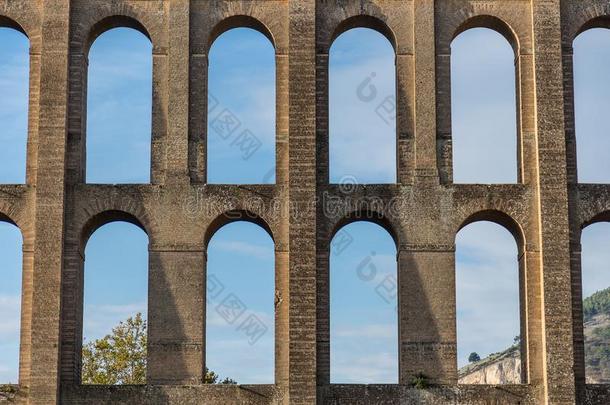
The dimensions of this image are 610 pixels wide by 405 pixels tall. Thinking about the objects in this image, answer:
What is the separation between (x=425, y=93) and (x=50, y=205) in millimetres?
10179

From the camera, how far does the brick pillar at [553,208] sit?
31.1 meters

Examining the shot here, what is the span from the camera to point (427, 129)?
3262 centimetres

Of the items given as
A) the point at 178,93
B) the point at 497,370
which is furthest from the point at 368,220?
the point at 497,370

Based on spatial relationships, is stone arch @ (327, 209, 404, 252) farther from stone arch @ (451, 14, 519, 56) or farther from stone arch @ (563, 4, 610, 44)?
stone arch @ (563, 4, 610, 44)

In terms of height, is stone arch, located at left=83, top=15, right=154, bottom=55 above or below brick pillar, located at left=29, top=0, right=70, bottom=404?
above

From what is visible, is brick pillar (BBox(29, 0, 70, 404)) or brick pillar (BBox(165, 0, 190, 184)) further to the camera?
brick pillar (BBox(165, 0, 190, 184))

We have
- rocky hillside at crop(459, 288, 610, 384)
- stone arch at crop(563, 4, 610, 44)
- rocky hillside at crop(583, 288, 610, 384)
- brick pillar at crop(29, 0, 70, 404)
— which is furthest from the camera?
rocky hillside at crop(583, 288, 610, 384)

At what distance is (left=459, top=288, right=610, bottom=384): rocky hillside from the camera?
89.9m

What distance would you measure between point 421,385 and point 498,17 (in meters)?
10.1

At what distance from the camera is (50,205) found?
31812 mm

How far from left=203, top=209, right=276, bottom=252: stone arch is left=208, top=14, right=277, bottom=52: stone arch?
4603 millimetres

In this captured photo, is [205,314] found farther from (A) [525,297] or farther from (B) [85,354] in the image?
(B) [85,354]

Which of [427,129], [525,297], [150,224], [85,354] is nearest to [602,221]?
[525,297]

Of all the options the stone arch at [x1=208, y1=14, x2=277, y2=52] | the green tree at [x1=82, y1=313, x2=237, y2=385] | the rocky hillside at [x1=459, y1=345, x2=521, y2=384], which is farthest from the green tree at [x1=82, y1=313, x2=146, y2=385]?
the rocky hillside at [x1=459, y1=345, x2=521, y2=384]
